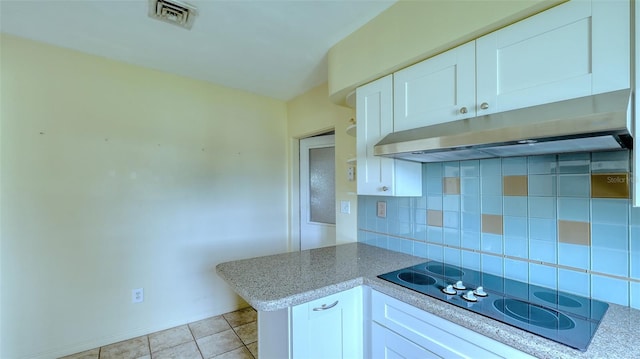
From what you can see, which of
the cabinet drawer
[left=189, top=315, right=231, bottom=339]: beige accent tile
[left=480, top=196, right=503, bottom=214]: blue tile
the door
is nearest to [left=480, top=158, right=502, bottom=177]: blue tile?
[left=480, top=196, right=503, bottom=214]: blue tile

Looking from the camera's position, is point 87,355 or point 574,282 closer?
point 574,282

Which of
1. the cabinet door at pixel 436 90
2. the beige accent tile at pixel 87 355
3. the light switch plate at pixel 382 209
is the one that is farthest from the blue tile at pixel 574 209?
the beige accent tile at pixel 87 355

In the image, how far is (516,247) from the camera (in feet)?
4.44

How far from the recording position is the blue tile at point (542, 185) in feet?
4.10

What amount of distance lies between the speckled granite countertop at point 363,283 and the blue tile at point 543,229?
1.01 feet

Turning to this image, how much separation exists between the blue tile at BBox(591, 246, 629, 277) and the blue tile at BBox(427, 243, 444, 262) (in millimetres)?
657

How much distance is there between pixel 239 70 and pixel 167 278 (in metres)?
1.96

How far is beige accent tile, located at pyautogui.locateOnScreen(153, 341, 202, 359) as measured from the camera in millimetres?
2076

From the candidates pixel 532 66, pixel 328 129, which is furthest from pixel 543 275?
pixel 328 129

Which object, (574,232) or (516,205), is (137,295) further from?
(574,232)

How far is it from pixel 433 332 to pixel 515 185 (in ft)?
2.65

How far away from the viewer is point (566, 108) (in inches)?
36.4

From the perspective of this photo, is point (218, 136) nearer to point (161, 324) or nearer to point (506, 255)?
point (161, 324)

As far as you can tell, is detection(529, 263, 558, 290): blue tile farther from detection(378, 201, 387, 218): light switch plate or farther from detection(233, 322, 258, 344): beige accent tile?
detection(233, 322, 258, 344): beige accent tile
